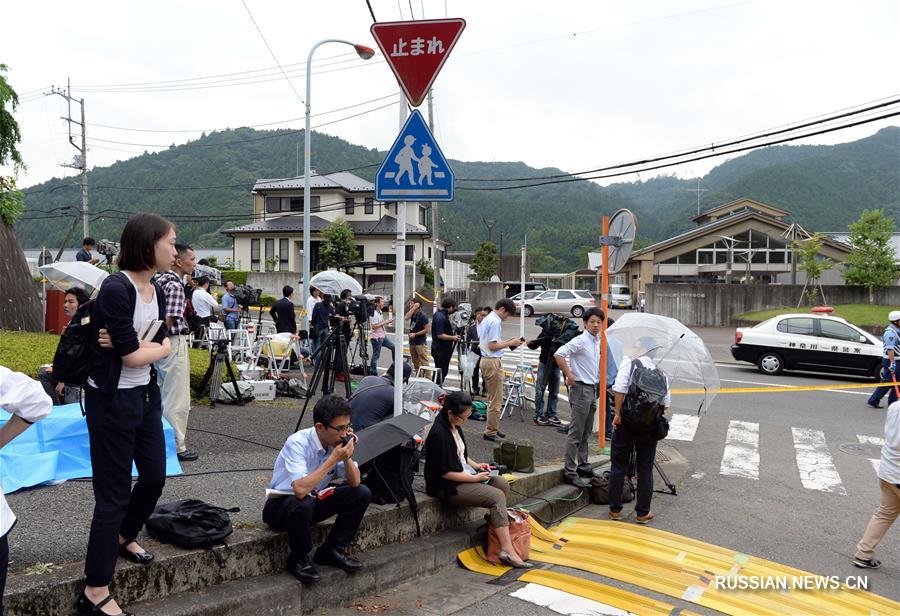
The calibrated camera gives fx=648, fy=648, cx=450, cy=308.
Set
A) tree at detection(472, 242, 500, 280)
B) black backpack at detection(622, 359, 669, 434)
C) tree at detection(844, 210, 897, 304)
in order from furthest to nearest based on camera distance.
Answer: tree at detection(472, 242, 500, 280) → tree at detection(844, 210, 897, 304) → black backpack at detection(622, 359, 669, 434)

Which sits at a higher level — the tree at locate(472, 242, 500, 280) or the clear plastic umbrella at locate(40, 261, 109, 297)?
the tree at locate(472, 242, 500, 280)

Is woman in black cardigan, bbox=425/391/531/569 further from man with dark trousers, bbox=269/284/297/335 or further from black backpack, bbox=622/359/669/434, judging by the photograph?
man with dark trousers, bbox=269/284/297/335

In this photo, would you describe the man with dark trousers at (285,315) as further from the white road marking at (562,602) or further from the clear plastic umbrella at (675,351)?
the white road marking at (562,602)

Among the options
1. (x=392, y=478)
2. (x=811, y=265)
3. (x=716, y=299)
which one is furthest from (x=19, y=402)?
(x=811, y=265)

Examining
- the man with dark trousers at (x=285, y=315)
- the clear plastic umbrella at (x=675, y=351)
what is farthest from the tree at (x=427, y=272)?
the clear plastic umbrella at (x=675, y=351)

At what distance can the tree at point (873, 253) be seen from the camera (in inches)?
1195

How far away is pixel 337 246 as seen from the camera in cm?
4116

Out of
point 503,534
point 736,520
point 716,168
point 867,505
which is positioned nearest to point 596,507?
point 736,520

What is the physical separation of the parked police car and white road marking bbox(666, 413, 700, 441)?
6037mm

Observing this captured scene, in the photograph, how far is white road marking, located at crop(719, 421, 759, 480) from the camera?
8.64 metres

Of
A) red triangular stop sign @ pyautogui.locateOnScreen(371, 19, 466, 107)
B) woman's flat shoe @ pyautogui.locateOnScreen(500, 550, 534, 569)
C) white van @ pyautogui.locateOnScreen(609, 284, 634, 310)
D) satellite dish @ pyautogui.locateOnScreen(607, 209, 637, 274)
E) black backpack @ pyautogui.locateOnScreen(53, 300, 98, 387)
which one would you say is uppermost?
red triangular stop sign @ pyautogui.locateOnScreen(371, 19, 466, 107)

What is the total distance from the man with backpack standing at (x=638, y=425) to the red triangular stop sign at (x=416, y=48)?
3462 millimetres

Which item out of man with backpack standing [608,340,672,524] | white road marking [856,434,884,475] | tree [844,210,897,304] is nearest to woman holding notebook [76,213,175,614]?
man with backpack standing [608,340,672,524]

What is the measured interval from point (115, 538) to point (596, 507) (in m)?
5.45
